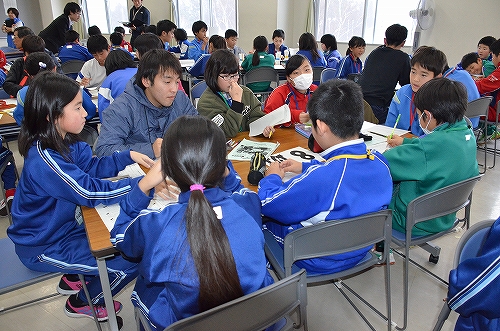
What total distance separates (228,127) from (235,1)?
301 inches

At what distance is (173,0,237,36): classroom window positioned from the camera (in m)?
9.10

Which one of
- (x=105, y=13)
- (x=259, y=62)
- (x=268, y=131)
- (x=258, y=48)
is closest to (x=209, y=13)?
(x=105, y=13)

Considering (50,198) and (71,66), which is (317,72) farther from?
(50,198)

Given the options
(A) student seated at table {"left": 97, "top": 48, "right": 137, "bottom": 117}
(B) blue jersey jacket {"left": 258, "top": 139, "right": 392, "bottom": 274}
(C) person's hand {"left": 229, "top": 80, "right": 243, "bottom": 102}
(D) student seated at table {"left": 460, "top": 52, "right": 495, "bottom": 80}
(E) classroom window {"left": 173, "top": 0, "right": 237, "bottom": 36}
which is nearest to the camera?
(B) blue jersey jacket {"left": 258, "top": 139, "right": 392, "bottom": 274}

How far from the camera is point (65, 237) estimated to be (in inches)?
57.2

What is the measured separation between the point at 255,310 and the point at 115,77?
7.96 ft

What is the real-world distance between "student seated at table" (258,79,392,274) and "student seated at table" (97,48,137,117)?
174cm

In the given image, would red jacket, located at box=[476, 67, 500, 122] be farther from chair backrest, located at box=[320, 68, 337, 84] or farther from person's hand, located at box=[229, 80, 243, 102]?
person's hand, located at box=[229, 80, 243, 102]

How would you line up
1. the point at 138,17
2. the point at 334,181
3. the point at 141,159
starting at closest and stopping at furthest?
the point at 334,181, the point at 141,159, the point at 138,17

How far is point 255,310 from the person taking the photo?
90 cm

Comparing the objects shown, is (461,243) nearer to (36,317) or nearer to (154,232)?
(154,232)

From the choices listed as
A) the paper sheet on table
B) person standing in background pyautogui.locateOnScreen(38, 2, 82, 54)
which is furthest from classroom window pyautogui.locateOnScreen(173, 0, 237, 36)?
the paper sheet on table

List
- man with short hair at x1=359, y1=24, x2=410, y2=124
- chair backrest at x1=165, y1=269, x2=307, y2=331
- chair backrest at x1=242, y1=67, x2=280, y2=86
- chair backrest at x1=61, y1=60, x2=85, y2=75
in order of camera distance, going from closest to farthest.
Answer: chair backrest at x1=165, y1=269, x2=307, y2=331 < man with short hair at x1=359, y1=24, x2=410, y2=124 < chair backrest at x1=61, y1=60, x2=85, y2=75 < chair backrest at x1=242, y1=67, x2=280, y2=86

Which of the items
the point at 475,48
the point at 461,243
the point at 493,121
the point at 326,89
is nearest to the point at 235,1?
the point at 475,48
